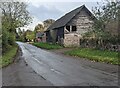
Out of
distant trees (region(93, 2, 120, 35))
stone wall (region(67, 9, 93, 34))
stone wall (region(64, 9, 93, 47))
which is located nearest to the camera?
distant trees (region(93, 2, 120, 35))

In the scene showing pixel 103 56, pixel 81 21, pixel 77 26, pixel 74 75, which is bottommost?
pixel 103 56

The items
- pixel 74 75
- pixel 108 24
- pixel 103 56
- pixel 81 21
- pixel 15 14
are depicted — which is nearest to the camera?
pixel 74 75

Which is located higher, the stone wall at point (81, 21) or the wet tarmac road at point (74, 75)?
the stone wall at point (81, 21)

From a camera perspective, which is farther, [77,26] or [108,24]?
[77,26]

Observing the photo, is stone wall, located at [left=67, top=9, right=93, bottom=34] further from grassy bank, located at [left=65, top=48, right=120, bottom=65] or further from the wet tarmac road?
the wet tarmac road

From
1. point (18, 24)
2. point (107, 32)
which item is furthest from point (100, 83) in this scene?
point (18, 24)

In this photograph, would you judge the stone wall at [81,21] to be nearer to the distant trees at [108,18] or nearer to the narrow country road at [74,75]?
the distant trees at [108,18]

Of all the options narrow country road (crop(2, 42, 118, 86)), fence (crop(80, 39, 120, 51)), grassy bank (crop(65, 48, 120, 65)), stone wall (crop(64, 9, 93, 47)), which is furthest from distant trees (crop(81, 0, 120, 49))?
narrow country road (crop(2, 42, 118, 86))

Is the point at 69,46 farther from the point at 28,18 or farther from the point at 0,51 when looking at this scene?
the point at 0,51

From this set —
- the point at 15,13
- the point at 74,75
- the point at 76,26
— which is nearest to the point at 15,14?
the point at 15,13

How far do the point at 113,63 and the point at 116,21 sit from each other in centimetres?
1273

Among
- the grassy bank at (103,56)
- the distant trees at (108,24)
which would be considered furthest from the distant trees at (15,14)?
the grassy bank at (103,56)

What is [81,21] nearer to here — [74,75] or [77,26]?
[77,26]

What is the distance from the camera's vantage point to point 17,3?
5991 cm
